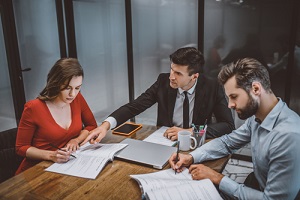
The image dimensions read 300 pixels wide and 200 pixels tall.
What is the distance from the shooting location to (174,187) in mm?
1209

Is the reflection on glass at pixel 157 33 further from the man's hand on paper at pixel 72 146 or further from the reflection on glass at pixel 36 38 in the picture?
the man's hand on paper at pixel 72 146

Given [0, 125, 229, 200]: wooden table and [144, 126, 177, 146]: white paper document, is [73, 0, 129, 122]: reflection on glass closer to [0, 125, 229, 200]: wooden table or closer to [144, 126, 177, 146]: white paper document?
[144, 126, 177, 146]: white paper document

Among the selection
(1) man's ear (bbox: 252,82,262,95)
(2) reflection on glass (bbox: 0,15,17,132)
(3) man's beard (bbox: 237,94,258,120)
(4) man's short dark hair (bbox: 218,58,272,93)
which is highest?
(4) man's short dark hair (bbox: 218,58,272,93)

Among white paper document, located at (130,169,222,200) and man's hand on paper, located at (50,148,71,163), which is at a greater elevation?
man's hand on paper, located at (50,148,71,163)

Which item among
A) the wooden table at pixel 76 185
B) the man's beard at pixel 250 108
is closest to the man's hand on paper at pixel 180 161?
the wooden table at pixel 76 185

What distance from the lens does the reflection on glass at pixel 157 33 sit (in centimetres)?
339

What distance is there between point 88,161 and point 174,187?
0.51m

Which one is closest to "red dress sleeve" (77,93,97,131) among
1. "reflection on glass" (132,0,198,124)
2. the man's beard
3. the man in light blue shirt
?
the man in light blue shirt

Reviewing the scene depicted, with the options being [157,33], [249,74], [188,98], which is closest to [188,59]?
[188,98]

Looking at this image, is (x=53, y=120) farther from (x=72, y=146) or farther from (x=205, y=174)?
(x=205, y=174)

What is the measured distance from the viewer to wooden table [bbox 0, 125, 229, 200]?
120cm

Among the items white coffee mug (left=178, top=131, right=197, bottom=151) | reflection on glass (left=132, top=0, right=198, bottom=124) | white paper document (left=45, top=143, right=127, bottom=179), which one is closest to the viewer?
white paper document (left=45, top=143, right=127, bottom=179)

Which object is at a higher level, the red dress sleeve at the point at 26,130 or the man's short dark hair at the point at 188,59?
the man's short dark hair at the point at 188,59

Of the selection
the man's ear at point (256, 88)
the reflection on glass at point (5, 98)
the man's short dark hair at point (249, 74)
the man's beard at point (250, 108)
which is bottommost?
the reflection on glass at point (5, 98)
